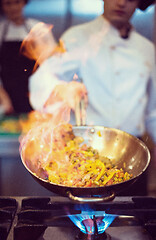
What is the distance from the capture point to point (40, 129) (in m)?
1.21

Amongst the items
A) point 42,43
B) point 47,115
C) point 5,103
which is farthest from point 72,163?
point 5,103

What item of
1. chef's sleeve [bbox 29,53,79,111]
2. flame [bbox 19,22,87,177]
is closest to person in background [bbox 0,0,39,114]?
flame [bbox 19,22,87,177]

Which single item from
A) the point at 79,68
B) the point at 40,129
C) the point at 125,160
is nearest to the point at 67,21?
the point at 79,68

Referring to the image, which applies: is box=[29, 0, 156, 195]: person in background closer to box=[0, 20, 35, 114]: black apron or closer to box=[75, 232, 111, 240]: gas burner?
box=[0, 20, 35, 114]: black apron

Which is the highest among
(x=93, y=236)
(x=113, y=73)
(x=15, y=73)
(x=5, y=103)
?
(x=113, y=73)

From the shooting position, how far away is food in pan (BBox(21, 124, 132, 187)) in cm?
99

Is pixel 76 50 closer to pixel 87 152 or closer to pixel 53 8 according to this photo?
pixel 53 8

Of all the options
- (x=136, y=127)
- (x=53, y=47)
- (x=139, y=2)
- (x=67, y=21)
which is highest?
(x=139, y=2)

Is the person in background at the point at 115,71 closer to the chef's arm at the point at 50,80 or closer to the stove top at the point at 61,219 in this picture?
the chef's arm at the point at 50,80

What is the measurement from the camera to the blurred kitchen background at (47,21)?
1978 mm

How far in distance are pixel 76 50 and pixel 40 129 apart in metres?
0.86

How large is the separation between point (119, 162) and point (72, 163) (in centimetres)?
20

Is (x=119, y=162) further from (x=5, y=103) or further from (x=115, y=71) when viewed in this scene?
(x=5, y=103)

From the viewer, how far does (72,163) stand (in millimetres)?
1098
